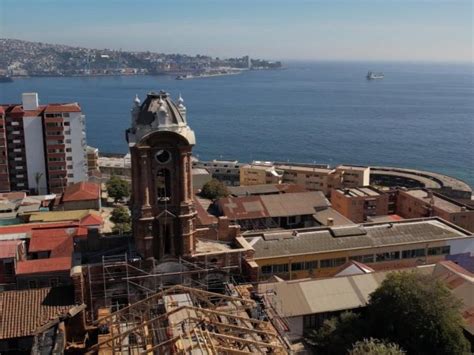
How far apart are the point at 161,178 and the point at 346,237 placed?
19434 millimetres

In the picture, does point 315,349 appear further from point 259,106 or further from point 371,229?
point 259,106

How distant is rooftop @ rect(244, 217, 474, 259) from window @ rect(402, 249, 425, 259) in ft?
2.29

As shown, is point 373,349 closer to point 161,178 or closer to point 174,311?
point 174,311

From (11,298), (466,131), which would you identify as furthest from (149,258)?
(466,131)

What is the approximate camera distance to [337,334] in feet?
80.7

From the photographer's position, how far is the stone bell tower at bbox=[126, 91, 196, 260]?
67.2 feet

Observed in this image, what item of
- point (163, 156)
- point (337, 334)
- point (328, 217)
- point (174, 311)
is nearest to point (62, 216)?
point (328, 217)

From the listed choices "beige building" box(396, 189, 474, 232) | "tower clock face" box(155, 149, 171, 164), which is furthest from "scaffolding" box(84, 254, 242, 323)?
"beige building" box(396, 189, 474, 232)

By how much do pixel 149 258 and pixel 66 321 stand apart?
394 cm

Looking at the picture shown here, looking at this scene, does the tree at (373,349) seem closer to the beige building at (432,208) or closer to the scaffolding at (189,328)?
the scaffolding at (189,328)

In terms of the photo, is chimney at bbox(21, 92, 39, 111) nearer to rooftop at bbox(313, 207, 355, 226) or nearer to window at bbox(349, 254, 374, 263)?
rooftop at bbox(313, 207, 355, 226)

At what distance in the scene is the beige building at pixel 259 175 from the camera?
232 ft

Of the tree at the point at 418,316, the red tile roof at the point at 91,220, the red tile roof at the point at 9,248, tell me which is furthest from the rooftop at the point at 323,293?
the red tile roof at the point at 91,220

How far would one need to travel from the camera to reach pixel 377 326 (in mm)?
24531
